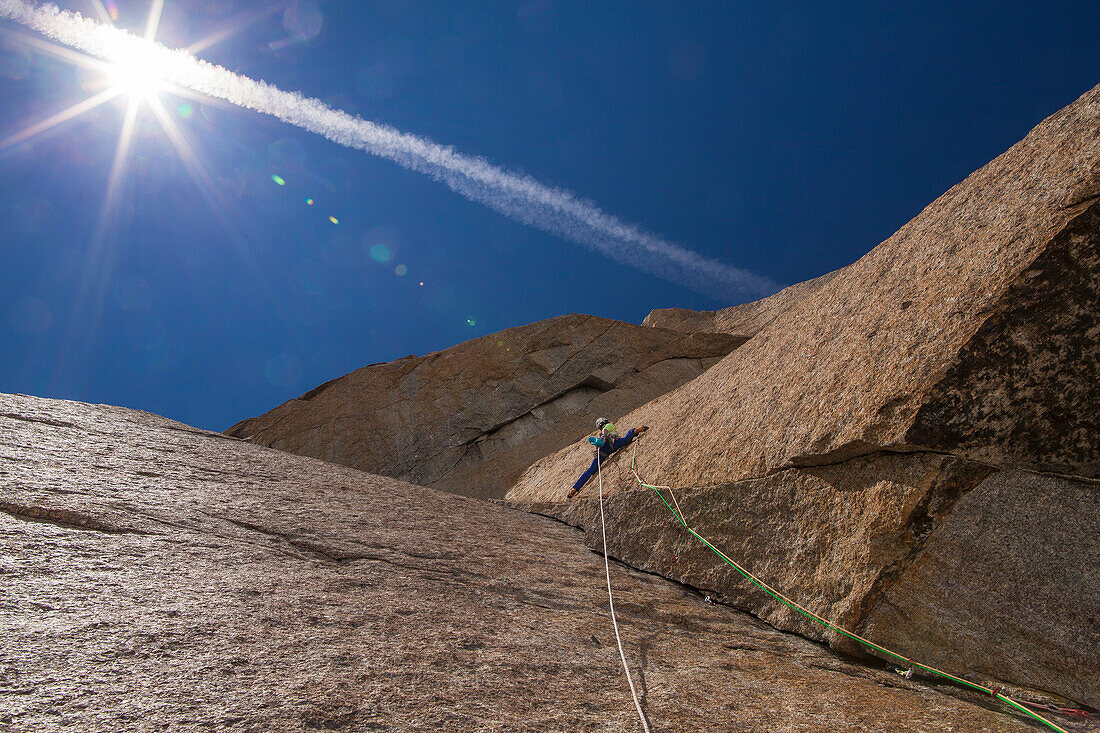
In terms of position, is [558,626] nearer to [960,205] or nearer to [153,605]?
[153,605]

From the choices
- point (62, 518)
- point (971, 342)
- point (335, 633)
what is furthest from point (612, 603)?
point (62, 518)

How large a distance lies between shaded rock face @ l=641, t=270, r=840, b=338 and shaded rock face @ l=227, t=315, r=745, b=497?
287 cm

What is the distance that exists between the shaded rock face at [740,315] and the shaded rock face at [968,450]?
1470 centimetres

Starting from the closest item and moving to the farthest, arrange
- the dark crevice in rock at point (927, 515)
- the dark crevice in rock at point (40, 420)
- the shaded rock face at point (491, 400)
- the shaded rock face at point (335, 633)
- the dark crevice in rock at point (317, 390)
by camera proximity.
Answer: the shaded rock face at point (335, 633), the dark crevice in rock at point (927, 515), the dark crevice in rock at point (40, 420), the shaded rock face at point (491, 400), the dark crevice in rock at point (317, 390)

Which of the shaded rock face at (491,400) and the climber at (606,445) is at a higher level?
the shaded rock face at (491,400)

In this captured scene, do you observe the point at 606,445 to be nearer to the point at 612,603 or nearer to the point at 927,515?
the point at 612,603

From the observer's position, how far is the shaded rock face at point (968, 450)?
9.53ft

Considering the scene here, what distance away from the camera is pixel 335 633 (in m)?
2.54

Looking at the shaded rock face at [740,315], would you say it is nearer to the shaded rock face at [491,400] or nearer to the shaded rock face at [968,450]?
the shaded rock face at [491,400]

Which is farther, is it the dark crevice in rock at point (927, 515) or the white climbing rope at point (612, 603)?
the dark crevice in rock at point (927, 515)

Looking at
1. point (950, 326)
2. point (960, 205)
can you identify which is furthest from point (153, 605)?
point (960, 205)

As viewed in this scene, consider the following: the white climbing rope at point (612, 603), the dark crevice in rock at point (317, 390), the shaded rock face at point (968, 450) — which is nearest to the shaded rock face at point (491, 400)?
the dark crevice in rock at point (317, 390)

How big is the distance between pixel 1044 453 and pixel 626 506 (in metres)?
3.05

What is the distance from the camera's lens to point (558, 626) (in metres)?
3.13
